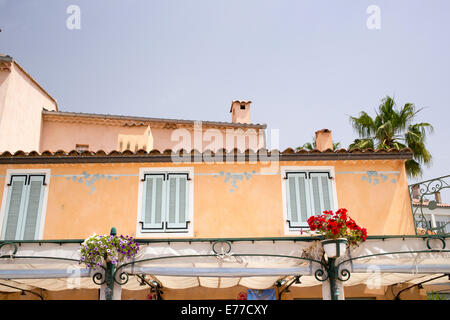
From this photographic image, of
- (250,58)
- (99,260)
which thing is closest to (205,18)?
(250,58)

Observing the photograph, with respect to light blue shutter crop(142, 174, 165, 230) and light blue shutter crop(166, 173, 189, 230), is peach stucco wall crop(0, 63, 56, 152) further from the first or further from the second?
light blue shutter crop(166, 173, 189, 230)

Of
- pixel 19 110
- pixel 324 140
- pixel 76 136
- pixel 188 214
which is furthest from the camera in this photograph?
pixel 76 136

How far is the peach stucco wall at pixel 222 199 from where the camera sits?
12266mm

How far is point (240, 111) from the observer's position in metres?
22.0

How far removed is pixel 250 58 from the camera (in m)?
13.5

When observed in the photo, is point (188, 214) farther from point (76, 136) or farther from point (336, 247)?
point (76, 136)

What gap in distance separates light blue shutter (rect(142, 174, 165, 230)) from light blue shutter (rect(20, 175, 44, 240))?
283 centimetres

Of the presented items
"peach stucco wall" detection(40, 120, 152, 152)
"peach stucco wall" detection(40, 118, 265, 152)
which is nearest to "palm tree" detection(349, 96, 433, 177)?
"peach stucco wall" detection(40, 118, 265, 152)

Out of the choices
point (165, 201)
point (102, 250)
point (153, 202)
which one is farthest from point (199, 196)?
point (102, 250)

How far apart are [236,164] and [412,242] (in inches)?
199

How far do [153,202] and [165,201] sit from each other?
12.9 inches

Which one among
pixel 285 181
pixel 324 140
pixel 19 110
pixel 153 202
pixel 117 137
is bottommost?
pixel 153 202

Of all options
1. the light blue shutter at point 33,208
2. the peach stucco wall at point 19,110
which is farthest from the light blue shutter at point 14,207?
the peach stucco wall at point 19,110

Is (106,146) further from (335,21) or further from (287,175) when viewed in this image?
(335,21)
